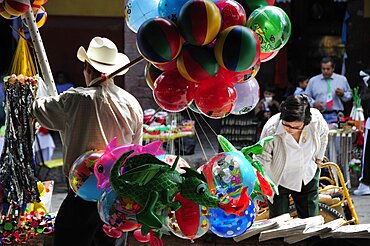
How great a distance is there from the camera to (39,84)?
5938mm

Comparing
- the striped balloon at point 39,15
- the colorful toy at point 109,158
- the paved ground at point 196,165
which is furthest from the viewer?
the paved ground at point 196,165

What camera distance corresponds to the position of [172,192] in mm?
4391

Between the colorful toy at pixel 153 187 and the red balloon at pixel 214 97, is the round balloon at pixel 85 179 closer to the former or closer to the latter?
the colorful toy at pixel 153 187

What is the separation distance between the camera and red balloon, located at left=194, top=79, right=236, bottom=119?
4.68 m

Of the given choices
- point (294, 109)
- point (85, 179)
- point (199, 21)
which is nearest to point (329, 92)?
point (294, 109)

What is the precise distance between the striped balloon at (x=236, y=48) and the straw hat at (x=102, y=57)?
960 mm

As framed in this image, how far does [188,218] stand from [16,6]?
1.84 meters

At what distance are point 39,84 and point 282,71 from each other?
882 cm

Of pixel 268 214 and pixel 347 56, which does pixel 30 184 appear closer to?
pixel 268 214

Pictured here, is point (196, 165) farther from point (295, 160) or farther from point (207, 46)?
point (207, 46)

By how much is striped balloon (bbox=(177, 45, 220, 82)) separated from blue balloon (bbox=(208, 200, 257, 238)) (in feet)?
2.37

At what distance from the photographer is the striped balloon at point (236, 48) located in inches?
175

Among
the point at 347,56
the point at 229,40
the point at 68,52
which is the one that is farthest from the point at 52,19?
the point at 229,40

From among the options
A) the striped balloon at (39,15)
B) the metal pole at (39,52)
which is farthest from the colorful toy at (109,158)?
the striped balloon at (39,15)
